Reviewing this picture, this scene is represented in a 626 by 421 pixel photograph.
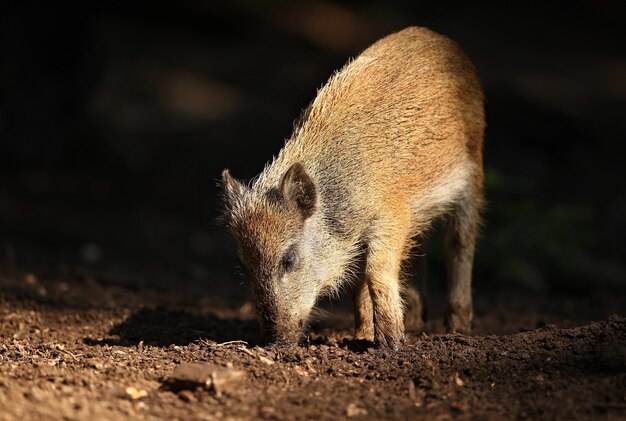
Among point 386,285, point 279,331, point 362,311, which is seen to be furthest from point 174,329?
point 386,285

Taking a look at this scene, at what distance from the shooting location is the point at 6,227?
11.0 m

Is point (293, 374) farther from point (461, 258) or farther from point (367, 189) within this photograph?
point (461, 258)

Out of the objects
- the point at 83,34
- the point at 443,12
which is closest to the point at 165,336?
the point at 83,34

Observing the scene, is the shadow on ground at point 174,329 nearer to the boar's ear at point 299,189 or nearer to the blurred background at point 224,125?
the boar's ear at point 299,189

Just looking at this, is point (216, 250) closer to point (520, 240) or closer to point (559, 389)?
point (520, 240)

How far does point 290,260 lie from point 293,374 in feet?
3.44

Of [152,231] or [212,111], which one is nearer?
[152,231]

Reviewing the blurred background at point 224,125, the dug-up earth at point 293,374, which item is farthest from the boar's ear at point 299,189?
the blurred background at point 224,125

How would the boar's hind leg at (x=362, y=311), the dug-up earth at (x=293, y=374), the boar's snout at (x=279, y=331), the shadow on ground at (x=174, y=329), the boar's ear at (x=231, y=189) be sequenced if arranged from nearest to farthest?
the dug-up earth at (x=293, y=374) → the boar's snout at (x=279, y=331) → the boar's ear at (x=231, y=189) → the shadow on ground at (x=174, y=329) → the boar's hind leg at (x=362, y=311)

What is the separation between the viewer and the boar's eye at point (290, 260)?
19.6 feet

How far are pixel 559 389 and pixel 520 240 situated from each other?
219 inches

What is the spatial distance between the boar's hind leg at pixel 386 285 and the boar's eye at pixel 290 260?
512 millimetres

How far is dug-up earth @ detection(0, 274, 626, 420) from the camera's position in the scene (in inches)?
174

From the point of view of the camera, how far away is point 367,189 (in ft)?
20.4
